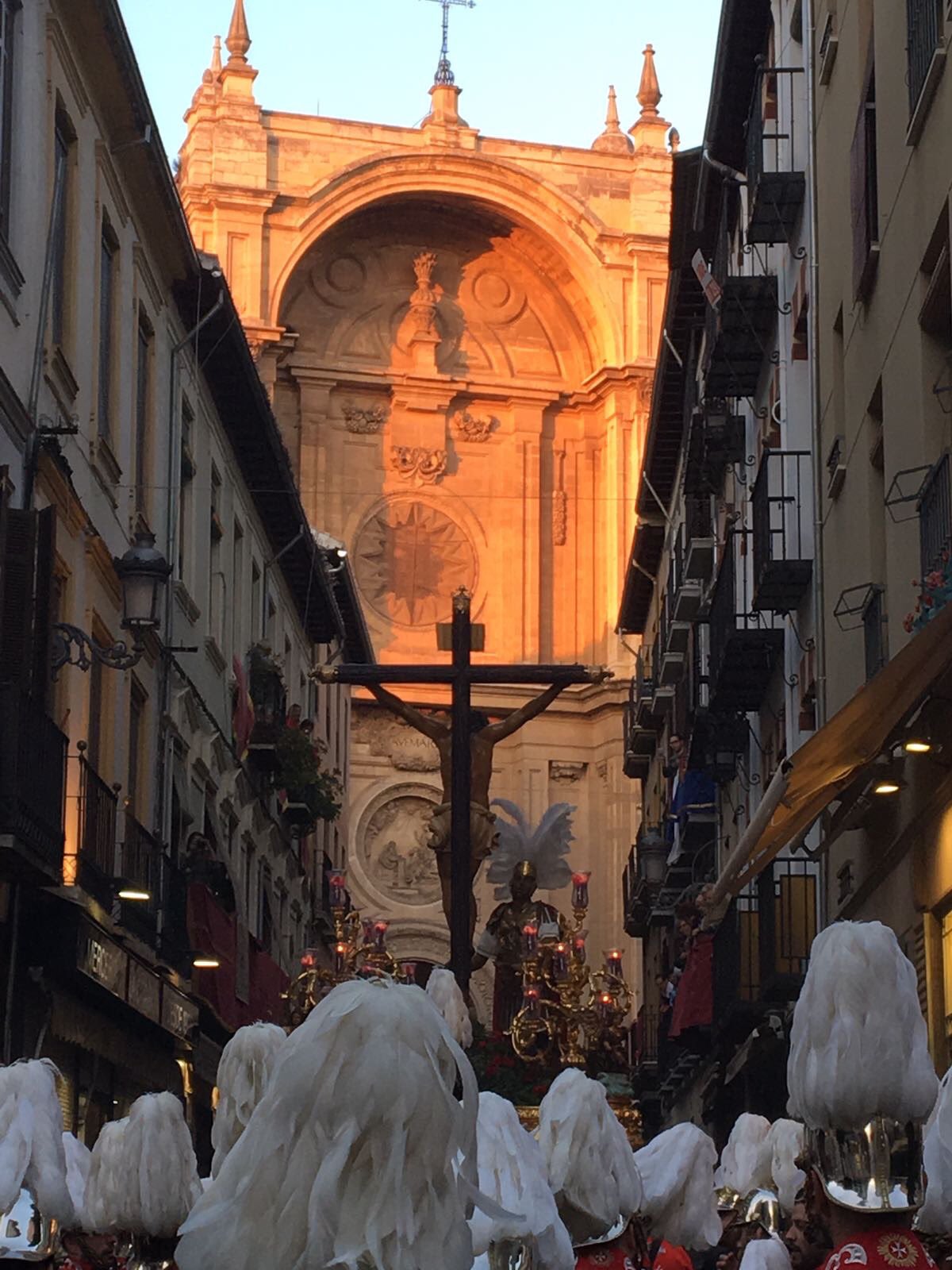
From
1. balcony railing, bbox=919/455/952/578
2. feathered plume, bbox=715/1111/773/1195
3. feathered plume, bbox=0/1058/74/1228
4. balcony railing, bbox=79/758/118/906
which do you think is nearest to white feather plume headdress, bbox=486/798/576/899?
balcony railing, bbox=79/758/118/906

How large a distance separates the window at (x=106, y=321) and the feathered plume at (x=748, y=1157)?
1310 centimetres

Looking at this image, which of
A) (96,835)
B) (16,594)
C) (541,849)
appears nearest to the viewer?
(16,594)

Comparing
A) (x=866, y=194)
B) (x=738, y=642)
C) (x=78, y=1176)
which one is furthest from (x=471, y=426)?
(x=78, y=1176)

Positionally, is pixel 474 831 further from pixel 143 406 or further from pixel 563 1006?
pixel 143 406

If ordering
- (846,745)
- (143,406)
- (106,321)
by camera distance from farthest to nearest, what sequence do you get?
(143,406)
(106,321)
(846,745)

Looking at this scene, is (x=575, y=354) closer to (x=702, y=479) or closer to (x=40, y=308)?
(x=702, y=479)

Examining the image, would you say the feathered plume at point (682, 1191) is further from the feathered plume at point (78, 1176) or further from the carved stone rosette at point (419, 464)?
the carved stone rosette at point (419, 464)

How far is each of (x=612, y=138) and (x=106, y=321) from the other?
112ft

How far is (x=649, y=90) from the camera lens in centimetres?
5834

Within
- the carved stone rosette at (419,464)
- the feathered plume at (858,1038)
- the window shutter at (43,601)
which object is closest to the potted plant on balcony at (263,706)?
the window shutter at (43,601)

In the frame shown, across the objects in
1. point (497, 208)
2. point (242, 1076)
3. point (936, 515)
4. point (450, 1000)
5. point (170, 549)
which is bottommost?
point (242, 1076)

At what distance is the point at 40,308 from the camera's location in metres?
21.1

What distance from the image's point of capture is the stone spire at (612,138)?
57.7 metres

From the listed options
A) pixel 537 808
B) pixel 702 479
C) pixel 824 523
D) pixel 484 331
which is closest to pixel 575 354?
pixel 484 331
